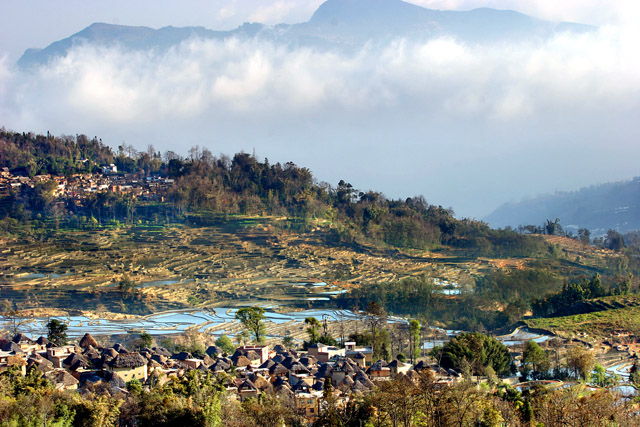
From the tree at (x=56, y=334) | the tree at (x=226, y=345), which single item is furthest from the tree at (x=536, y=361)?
the tree at (x=56, y=334)

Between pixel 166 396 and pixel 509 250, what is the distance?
56.0 m

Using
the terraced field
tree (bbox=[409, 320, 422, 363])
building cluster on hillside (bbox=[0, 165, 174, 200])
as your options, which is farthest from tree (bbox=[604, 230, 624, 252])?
building cluster on hillside (bbox=[0, 165, 174, 200])

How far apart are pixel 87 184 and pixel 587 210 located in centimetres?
11465

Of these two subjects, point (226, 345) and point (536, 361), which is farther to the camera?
point (226, 345)

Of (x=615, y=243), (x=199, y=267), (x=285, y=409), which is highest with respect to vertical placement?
(x=615, y=243)

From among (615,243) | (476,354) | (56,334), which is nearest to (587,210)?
(615,243)

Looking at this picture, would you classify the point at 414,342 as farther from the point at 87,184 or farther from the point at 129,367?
the point at 87,184

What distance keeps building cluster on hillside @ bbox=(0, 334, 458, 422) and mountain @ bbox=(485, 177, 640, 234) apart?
4639 inches

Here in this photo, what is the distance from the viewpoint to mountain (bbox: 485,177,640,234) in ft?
475

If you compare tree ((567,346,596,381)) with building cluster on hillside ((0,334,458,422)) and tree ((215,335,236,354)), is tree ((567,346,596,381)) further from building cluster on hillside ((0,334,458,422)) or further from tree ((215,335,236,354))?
tree ((215,335,236,354))

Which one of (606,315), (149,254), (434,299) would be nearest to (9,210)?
(149,254)

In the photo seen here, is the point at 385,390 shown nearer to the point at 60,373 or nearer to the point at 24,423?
the point at 24,423

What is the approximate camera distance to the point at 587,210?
525ft

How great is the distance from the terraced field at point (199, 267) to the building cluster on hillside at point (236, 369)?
73.0 feet
